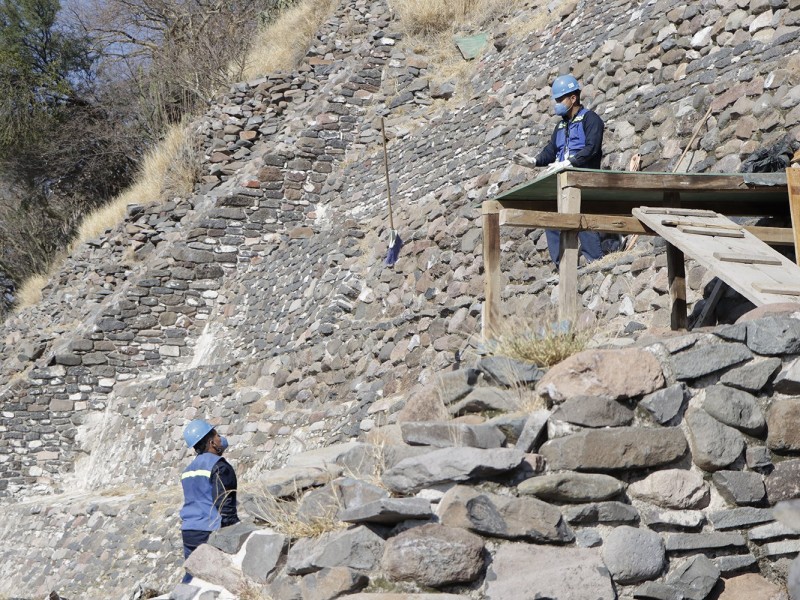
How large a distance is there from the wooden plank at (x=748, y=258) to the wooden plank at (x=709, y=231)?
33 cm

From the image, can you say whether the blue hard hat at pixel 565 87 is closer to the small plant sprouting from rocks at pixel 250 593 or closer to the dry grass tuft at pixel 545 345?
the dry grass tuft at pixel 545 345

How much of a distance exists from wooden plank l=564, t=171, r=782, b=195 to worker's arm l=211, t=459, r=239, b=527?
113 inches

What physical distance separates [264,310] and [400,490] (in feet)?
35.6

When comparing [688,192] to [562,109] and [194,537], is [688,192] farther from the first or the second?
[194,537]

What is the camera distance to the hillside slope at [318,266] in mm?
10688

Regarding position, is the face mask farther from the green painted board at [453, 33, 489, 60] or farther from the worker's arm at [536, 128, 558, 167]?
the green painted board at [453, 33, 489, 60]

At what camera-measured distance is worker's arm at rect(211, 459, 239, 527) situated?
21.0 feet

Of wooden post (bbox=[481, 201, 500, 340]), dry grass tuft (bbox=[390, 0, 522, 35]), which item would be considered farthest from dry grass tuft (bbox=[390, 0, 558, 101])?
wooden post (bbox=[481, 201, 500, 340])

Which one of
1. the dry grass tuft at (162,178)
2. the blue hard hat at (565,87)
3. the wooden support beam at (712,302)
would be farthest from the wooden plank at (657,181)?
the dry grass tuft at (162,178)

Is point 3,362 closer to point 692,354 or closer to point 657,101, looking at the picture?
point 657,101

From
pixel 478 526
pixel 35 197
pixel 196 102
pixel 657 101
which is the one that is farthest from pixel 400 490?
pixel 35 197

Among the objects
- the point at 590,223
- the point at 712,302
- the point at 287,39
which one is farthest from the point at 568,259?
the point at 287,39

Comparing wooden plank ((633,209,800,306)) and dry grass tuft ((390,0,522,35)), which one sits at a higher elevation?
dry grass tuft ((390,0,522,35))

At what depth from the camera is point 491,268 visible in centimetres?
750
